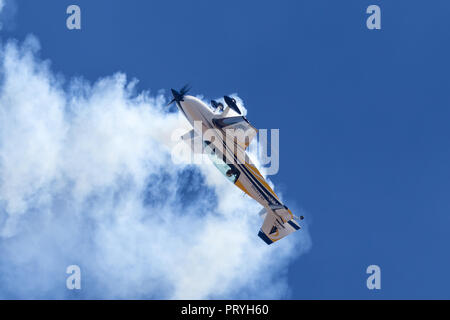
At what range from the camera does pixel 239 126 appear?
56.1 metres

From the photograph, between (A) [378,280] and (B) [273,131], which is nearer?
(A) [378,280]

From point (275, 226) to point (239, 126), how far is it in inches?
547

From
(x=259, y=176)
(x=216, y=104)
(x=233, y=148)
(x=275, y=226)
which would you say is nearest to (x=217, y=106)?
(x=216, y=104)

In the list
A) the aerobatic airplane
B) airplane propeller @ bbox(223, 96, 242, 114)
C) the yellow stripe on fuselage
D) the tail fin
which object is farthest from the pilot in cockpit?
the tail fin

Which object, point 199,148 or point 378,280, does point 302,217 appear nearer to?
point 378,280

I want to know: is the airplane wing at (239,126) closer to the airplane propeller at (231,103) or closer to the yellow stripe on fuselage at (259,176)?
the airplane propeller at (231,103)

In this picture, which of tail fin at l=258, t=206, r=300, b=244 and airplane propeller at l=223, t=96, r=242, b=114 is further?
tail fin at l=258, t=206, r=300, b=244

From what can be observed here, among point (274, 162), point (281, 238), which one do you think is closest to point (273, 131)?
point (274, 162)

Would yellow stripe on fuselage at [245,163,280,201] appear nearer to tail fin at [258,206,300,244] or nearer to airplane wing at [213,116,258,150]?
tail fin at [258,206,300,244]

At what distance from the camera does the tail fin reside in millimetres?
58969

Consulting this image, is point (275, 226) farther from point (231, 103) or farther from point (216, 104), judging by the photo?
point (216, 104)

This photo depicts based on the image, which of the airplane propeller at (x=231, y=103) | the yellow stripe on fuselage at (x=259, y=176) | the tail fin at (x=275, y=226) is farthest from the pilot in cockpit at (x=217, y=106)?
the tail fin at (x=275, y=226)

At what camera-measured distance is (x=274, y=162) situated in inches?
2210
